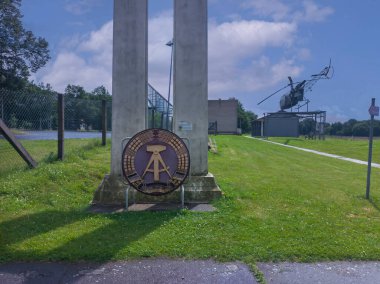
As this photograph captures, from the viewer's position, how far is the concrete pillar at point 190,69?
23.1ft

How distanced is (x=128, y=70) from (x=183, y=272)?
3943 millimetres

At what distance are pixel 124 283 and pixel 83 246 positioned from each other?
1033 millimetres

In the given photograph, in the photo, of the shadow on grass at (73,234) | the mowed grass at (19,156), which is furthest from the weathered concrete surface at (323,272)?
the mowed grass at (19,156)

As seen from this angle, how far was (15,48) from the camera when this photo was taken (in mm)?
47344

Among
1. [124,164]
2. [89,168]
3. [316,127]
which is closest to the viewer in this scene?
[124,164]

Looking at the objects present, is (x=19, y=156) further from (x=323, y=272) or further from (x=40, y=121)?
(x=323, y=272)

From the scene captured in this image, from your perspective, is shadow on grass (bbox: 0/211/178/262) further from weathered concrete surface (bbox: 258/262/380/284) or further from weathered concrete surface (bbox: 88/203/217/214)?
weathered concrete surface (bbox: 258/262/380/284)

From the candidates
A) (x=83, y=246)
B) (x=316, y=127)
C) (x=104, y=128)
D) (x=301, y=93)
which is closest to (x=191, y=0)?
(x=83, y=246)

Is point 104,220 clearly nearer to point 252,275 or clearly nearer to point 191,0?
point 252,275

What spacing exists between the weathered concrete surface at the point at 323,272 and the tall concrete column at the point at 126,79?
336 cm

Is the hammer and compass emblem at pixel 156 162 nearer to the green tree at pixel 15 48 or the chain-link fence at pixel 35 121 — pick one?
the chain-link fence at pixel 35 121

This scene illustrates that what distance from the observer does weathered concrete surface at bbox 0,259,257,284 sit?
3896 millimetres

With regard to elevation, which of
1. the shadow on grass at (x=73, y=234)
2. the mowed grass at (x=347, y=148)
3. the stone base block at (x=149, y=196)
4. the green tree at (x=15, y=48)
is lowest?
the mowed grass at (x=347, y=148)

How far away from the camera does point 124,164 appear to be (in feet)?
21.0
